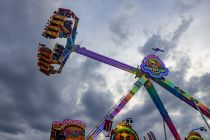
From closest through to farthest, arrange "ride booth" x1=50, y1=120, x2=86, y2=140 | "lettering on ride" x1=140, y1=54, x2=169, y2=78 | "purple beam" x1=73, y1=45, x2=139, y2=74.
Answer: "ride booth" x1=50, y1=120, x2=86, y2=140 < "purple beam" x1=73, y1=45, x2=139, y2=74 < "lettering on ride" x1=140, y1=54, x2=169, y2=78

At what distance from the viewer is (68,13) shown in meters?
33.4

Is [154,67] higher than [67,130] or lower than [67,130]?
higher

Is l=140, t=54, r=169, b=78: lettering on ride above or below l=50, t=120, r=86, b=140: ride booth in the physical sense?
above

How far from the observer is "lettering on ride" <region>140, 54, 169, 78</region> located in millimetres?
36500

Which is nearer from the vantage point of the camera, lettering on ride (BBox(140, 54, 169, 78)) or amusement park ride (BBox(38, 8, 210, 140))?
amusement park ride (BBox(38, 8, 210, 140))

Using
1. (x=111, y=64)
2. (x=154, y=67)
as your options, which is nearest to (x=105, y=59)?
(x=111, y=64)

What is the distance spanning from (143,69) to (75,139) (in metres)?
12.1

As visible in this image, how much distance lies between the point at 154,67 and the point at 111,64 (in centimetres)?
582

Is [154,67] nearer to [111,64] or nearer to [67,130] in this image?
[111,64]

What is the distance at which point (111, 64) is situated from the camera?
1371 inches

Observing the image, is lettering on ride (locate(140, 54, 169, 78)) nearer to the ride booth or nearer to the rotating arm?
the rotating arm

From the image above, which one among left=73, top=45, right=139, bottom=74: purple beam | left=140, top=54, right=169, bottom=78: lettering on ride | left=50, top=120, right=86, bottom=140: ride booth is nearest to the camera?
left=50, top=120, right=86, bottom=140: ride booth

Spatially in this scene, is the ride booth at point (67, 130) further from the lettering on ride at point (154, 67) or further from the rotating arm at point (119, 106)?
the lettering on ride at point (154, 67)

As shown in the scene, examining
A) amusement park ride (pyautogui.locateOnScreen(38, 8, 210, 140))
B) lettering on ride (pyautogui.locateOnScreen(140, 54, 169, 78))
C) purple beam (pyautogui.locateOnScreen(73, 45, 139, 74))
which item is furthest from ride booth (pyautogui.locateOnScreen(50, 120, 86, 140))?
lettering on ride (pyautogui.locateOnScreen(140, 54, 169, 78))
